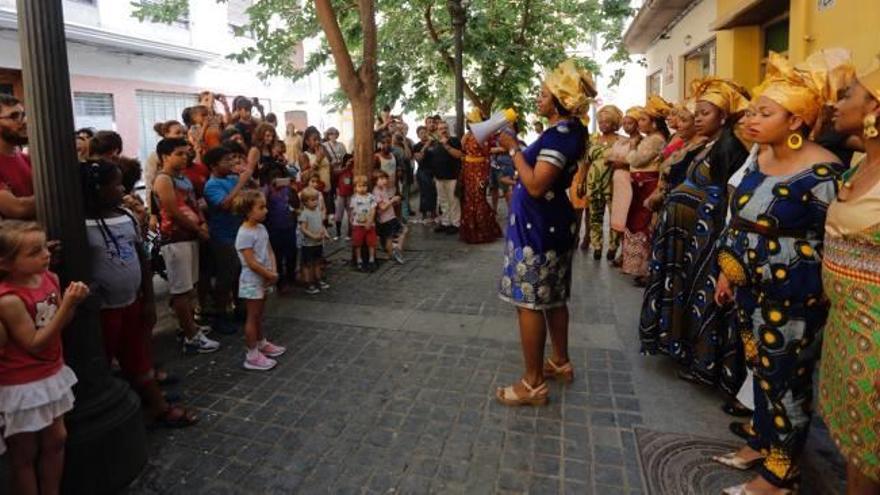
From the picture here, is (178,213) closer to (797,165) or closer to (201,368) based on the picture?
(201,368)

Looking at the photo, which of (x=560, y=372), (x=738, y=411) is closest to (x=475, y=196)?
(x=560, y=372)

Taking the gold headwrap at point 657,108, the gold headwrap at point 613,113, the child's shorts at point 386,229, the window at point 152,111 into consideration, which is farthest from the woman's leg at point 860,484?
the window at point 152,111

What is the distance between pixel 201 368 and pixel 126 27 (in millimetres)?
12526

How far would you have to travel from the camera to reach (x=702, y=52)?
31.3 ft

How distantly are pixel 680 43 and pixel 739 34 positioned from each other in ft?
11.7

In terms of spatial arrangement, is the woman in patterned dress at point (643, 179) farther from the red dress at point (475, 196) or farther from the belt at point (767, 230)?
the belt at point (767, 230)

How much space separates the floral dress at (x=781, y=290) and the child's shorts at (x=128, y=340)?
10.4 feet

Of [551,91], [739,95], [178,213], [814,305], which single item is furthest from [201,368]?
[739,95]

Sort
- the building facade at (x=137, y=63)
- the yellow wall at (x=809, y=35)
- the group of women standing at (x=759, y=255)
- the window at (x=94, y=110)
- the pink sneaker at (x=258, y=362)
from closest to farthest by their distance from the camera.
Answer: the group of women standing at (x=759, y=255) → the pink sneaker at (x=258, y=362) → the yellow wall at (x=809, y=35) → the building facade at (x=137, y=63) → the window at (x=94, y=110)

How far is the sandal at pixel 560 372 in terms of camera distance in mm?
3863

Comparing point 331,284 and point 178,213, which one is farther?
point 331,284

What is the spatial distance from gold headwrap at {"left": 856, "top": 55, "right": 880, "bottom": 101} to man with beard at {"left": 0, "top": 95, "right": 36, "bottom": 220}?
11.5 feet

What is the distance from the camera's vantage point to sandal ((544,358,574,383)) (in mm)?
3863

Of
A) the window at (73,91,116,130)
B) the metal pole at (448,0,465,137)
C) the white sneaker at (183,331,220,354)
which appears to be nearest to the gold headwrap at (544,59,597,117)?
the white sneaker at (183,331,220,354)
